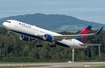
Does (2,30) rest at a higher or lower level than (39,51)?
higher

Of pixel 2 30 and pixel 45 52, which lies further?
pixel 2 30

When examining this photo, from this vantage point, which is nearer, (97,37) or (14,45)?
(14,45)

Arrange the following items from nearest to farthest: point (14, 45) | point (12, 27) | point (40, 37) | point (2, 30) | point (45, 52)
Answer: point (12, 27), point (40, 37), point (45, 52), point (14, 45), point (2, 30)

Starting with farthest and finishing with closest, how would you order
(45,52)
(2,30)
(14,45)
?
1. (2,30)
2. (14,45)
3. (45,52)

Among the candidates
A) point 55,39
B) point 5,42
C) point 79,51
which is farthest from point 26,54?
point 55,39

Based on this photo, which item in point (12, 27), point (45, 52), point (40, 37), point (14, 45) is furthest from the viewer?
point (14, 45)

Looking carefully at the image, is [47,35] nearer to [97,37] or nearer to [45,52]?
[45,52]

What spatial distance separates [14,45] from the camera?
126 meters

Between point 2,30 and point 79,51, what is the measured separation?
68.0 metres

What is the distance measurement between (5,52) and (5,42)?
21.9ft

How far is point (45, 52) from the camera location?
11762 cm

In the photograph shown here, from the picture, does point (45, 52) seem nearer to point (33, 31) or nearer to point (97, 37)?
point (97, 37)

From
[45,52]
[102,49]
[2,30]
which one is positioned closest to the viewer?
[45,52]

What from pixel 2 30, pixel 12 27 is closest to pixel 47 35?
pixel 12 27
